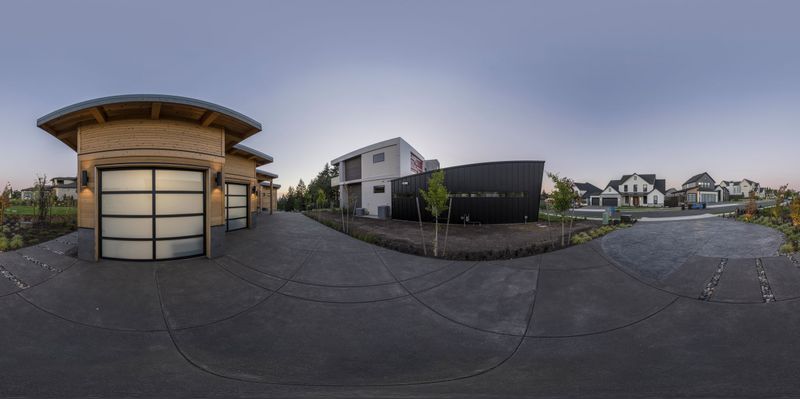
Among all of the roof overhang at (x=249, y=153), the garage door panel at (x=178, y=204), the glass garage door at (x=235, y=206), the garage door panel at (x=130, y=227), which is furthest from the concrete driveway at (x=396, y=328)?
the roof overhang at (x=249, y=153)

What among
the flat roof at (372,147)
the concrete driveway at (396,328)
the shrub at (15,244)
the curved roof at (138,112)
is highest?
the flat roof at (372,147)

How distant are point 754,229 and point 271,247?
18166mm

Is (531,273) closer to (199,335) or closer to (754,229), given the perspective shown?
(199,335)

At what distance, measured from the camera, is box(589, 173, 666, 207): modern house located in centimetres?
4784

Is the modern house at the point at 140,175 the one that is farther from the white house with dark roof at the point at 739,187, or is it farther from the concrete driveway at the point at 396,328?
the white house with dark roof at the point at 739,187

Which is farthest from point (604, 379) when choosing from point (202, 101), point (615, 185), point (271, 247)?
point (615, 185)

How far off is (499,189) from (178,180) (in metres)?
16.8

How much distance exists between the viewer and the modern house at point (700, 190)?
46.8m

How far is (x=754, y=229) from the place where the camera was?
10625 millimetres

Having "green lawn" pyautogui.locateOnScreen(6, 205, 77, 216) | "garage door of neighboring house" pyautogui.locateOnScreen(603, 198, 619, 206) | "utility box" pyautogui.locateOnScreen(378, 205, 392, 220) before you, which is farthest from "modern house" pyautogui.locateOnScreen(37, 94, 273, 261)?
"garage door of neighboring house" pyautogui.locateOnScreen(603, 198, 619, 206)

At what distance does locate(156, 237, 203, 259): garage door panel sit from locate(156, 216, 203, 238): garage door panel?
0.19m

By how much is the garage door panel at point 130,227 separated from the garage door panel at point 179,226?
0.25 metres

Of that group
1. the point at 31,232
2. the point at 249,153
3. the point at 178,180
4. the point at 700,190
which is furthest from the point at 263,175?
the point at 700,190

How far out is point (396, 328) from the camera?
5.42 metres
